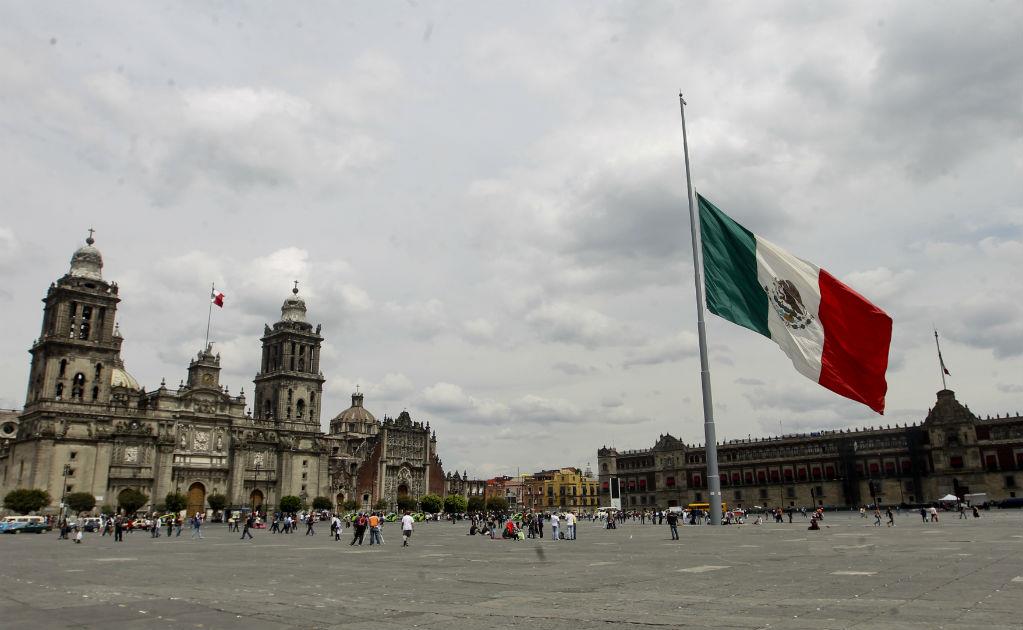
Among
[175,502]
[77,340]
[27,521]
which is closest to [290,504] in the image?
[175,502]

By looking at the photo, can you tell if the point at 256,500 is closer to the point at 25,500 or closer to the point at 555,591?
the point at 25,500

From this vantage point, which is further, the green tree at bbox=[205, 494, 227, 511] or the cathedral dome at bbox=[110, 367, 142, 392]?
the cathedral dome at bbox=[110, 367, 142, 392]

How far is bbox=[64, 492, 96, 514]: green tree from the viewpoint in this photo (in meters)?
78.3

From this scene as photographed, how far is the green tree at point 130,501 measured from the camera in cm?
8341

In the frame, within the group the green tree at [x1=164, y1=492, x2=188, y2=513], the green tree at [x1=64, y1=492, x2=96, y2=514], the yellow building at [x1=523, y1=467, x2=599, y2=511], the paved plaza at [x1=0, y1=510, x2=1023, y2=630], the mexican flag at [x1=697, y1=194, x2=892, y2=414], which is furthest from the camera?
the yellow building at [x1=523, y1=467, x2=599, y2=511]

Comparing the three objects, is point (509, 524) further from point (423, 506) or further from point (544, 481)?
point (544, 481)

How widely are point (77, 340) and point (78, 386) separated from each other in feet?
18.8

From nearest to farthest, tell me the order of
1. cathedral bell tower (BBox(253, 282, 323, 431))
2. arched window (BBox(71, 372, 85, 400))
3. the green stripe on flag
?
the green stripe on flag, arched window (BBox(71, 372, 85, 400)), cathedral bell tower (BBox(253, 282, 323, 431))

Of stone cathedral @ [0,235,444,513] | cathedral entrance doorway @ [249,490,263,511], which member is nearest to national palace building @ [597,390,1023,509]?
stone cathedral @ [0,235,444,513]

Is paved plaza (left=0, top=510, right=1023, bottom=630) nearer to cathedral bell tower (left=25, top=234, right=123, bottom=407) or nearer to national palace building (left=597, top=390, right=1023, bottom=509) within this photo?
cathedral bell tower (left=25, top=234, right=123, bottom=407)

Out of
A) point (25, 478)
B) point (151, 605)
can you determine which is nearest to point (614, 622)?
point (151, 605)

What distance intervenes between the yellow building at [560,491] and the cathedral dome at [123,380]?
94.3 metres

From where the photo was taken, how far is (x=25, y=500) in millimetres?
73000

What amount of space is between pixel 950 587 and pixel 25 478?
311ft
